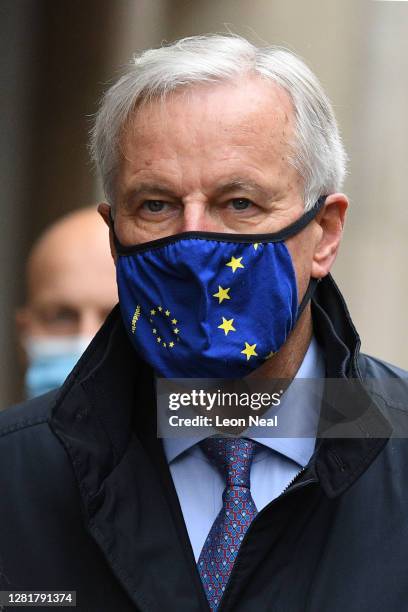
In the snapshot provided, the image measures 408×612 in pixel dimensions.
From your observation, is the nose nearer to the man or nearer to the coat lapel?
the coat lapel

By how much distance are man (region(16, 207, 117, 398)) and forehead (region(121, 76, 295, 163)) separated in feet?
5.35

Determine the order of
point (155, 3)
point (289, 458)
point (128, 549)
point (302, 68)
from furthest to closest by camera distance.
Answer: point (155, 3) → point (302, 68) → point (289, 458) → point (128, 549)

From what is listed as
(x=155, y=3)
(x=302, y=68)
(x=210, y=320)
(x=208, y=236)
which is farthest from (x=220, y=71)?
(x=155, y=3)

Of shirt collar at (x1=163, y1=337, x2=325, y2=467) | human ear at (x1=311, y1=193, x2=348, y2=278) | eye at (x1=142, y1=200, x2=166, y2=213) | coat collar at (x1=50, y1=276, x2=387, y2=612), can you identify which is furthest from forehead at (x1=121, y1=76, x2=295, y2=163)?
shirt collar at (x1=163, y1=337, x2=325, y2=467)

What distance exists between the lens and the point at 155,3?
554cm

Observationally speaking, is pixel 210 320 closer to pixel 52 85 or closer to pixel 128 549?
pixel 128 549

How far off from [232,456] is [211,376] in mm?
197

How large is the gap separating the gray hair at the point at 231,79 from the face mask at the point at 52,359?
149 centimetres

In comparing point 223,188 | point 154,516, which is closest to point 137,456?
point 154,516

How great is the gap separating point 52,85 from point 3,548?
3254 millimetres

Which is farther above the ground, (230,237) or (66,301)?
(230,237)

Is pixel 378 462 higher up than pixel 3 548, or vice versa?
pixel 378 462

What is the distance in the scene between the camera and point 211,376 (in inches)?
113

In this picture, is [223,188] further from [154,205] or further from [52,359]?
[52,359]
